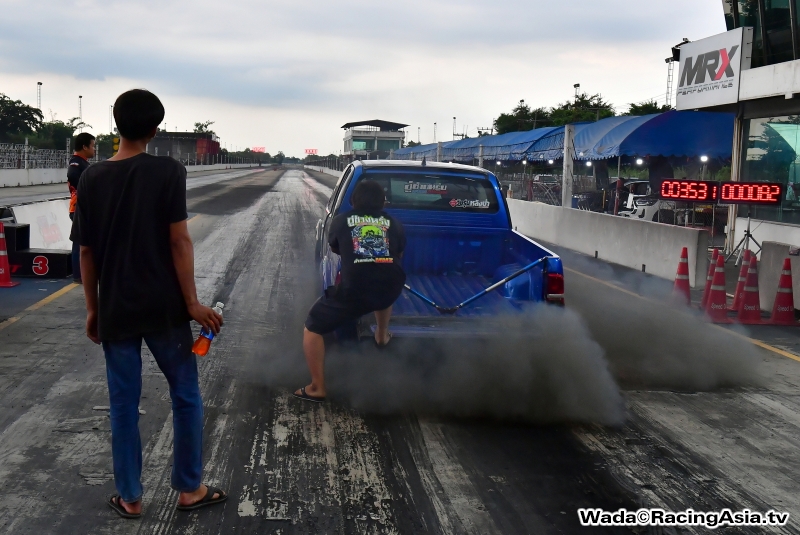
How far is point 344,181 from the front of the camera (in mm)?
8789

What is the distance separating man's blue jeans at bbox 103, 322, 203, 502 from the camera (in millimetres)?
3855

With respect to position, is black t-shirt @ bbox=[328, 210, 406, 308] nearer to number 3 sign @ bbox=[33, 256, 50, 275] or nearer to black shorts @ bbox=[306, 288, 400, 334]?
black shorts @ bbox=[306, 288, 400, 334]

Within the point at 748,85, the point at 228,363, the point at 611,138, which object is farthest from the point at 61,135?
the point at 228,363

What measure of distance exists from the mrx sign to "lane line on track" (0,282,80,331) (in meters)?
14.1

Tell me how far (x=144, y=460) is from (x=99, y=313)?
4.20 feet

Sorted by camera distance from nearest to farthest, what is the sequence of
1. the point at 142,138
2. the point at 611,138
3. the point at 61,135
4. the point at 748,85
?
the point at 142,138 < the point at 748,85 < the point at 611,138 < the point at 61,135

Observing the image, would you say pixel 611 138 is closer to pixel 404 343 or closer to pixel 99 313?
pixel 404 343

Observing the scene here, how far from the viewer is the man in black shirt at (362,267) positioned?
18.4ft

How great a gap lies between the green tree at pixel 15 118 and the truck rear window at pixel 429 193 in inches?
3344

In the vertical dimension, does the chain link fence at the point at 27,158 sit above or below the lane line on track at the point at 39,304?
above

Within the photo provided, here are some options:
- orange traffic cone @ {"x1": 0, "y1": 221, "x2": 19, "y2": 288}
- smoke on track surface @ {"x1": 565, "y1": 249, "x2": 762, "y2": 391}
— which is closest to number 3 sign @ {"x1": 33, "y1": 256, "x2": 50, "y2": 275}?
orange traffic cone @ {"x1": 0, "y1": 221, "x2": 19, "y2": 288}

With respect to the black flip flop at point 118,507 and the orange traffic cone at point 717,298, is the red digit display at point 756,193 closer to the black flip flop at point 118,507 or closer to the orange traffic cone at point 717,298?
the orange traffic cone at point 717,298

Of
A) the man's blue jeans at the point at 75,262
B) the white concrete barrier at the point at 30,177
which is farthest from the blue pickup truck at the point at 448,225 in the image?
the white concrete barrier at the point at 30,177

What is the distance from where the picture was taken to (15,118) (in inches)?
3342
